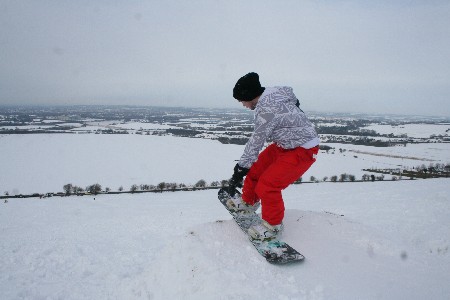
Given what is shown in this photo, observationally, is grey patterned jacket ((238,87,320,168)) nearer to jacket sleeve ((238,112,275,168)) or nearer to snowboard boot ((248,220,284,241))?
A: jacket sleeve ((238,112,275,168))

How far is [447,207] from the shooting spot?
26.4 metres

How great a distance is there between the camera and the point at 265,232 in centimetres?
431

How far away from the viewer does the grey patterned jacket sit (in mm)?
4043

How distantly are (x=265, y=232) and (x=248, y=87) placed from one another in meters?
2.07

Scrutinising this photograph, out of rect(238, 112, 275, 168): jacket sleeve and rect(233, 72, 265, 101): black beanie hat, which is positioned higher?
rect(233, 72, 265, 101): black beanie hat

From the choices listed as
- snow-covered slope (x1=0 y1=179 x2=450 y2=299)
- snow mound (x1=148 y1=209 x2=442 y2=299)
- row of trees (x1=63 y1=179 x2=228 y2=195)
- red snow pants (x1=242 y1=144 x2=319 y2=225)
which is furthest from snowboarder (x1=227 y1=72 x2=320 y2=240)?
row of trees (x1=63 y1=179 x2=228 y2=195)

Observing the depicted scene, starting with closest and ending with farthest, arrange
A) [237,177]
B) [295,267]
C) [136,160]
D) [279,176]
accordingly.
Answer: [295,267]
[279,176]
[237,177]
[136,160]

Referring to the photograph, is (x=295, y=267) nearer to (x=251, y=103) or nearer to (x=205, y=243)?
(x=205, y=243)

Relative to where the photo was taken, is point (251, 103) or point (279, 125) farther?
point (251, 103)

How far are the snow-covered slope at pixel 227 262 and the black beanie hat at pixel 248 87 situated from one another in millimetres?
2120

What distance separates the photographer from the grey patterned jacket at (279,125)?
4.04 meters

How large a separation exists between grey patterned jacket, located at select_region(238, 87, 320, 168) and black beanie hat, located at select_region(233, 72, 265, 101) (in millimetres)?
121

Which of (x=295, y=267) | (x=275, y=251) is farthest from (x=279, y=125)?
(x=295, y=267)

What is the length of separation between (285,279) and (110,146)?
98.4 m
